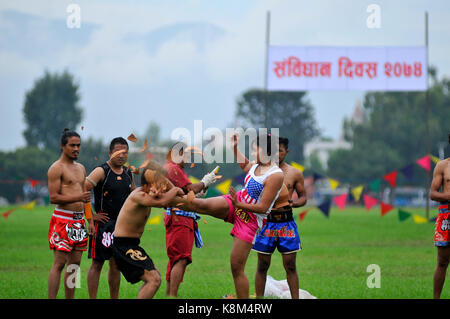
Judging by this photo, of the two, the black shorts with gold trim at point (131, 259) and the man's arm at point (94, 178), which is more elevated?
the man's arm at point (94, 178)

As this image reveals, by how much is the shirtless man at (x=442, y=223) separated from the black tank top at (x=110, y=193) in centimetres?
392

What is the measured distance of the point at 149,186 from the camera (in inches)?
290

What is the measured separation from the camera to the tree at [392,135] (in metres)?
91.9

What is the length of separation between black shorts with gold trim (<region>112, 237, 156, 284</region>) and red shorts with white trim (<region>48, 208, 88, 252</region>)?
70cm

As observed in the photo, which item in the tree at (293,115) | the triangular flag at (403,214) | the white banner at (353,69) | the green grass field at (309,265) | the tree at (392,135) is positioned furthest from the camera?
the tree at (293,115)

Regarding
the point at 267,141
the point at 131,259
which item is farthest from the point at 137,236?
the point at 267,141

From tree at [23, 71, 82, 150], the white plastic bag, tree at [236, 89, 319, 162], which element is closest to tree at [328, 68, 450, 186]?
tree at [236, 89, 319, 162]

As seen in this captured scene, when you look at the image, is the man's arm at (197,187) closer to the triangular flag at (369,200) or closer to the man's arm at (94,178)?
the man's arm at (94,178)

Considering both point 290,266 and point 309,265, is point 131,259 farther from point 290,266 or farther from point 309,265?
point 309,265

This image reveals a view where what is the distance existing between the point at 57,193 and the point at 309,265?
7.43 m

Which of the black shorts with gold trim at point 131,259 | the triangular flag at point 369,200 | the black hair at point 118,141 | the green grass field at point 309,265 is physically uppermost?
the black hair at point 118,141

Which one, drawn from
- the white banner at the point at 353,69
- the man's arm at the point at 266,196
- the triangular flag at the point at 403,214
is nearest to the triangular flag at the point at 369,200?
the triangular flag at the point at 403,214

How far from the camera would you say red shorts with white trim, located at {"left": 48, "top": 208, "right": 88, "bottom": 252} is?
790 centimetres

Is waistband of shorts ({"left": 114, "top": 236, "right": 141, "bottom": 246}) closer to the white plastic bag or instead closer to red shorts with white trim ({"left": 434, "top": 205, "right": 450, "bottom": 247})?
the white plastic bag
